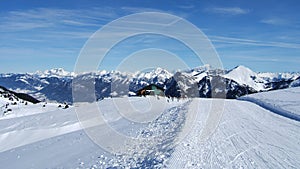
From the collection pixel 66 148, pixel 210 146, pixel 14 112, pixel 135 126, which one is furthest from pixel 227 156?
pixel 14 112

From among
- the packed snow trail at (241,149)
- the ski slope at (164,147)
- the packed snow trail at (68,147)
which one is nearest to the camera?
the packed snow trail at (241,149)

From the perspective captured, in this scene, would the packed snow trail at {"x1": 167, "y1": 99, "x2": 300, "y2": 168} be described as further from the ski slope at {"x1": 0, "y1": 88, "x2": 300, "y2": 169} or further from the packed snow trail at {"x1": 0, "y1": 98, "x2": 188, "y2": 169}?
the packed snow trail at {"x1": 0, "y1": 98, "x2": 188, "y2": 169}

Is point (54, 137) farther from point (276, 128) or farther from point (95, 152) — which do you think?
point (276, 128)

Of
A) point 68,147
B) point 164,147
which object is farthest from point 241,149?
point 68,147

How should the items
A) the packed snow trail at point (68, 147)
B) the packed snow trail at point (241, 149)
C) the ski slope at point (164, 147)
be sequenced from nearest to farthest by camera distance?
the packed snow trail at point (241, 149), the ski slope at point (164, 147), the packed snow trail at point (68, 147)

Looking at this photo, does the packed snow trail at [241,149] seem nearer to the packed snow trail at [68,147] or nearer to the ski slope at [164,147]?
the ski slope at [164,147]

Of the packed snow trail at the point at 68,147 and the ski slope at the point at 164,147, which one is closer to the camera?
the ski slope at the point at 164,147

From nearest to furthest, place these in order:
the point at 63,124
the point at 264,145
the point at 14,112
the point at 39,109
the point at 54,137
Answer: the point at 264,145 → the point at 54,137 → the point at 63,124 → the point at 14,112 → the point at 39,109

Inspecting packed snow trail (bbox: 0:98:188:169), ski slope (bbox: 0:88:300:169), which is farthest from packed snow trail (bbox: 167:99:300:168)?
packed snow trail (bbox: 0:98:188:169)

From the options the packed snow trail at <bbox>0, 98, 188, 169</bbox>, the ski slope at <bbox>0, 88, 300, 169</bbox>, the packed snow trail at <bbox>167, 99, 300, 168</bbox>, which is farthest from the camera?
the packed snow trail at <bbox>0, 98, 188, 169</bbox>

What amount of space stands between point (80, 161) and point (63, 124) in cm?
1201

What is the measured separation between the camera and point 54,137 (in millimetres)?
21297

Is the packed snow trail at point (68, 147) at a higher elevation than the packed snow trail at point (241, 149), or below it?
below

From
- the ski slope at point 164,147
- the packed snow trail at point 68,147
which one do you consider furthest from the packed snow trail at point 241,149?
the packed snow trail at point 68,147
